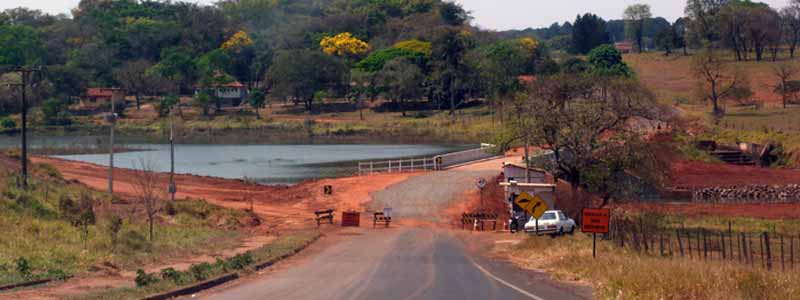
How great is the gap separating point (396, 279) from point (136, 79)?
14136 cm

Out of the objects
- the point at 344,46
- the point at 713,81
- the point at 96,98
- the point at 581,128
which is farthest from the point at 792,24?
the point at 581,128

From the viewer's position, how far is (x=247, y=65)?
589 feet

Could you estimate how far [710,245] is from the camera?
34.4 m

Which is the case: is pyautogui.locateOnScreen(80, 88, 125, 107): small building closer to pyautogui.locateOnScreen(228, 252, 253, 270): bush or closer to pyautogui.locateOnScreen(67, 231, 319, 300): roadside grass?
pyautogui.locateOnScreen(67, 231, 319, 300): roadside grass

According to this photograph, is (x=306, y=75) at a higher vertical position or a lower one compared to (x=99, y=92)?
higher

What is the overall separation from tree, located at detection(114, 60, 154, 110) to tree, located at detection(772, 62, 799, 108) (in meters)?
98.1

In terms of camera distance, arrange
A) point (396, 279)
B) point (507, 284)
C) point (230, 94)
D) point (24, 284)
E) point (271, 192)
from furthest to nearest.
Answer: point (230, 94) → point (271, 192) → point (396, 279) → point (507, 284) → point (24, 284)

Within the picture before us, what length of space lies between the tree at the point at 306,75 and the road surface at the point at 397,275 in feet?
342

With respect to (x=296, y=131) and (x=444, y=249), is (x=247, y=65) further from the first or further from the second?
(x=444, y=249)

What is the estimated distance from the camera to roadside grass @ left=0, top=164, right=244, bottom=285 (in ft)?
79.7

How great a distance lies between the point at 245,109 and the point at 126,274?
132 m

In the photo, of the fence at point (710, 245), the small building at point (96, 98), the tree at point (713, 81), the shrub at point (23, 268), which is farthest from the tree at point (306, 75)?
the shrub at point (23, 268)

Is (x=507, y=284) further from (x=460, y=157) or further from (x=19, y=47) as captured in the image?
(x=19, y=47)

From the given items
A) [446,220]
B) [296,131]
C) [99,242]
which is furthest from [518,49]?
[99,242]
